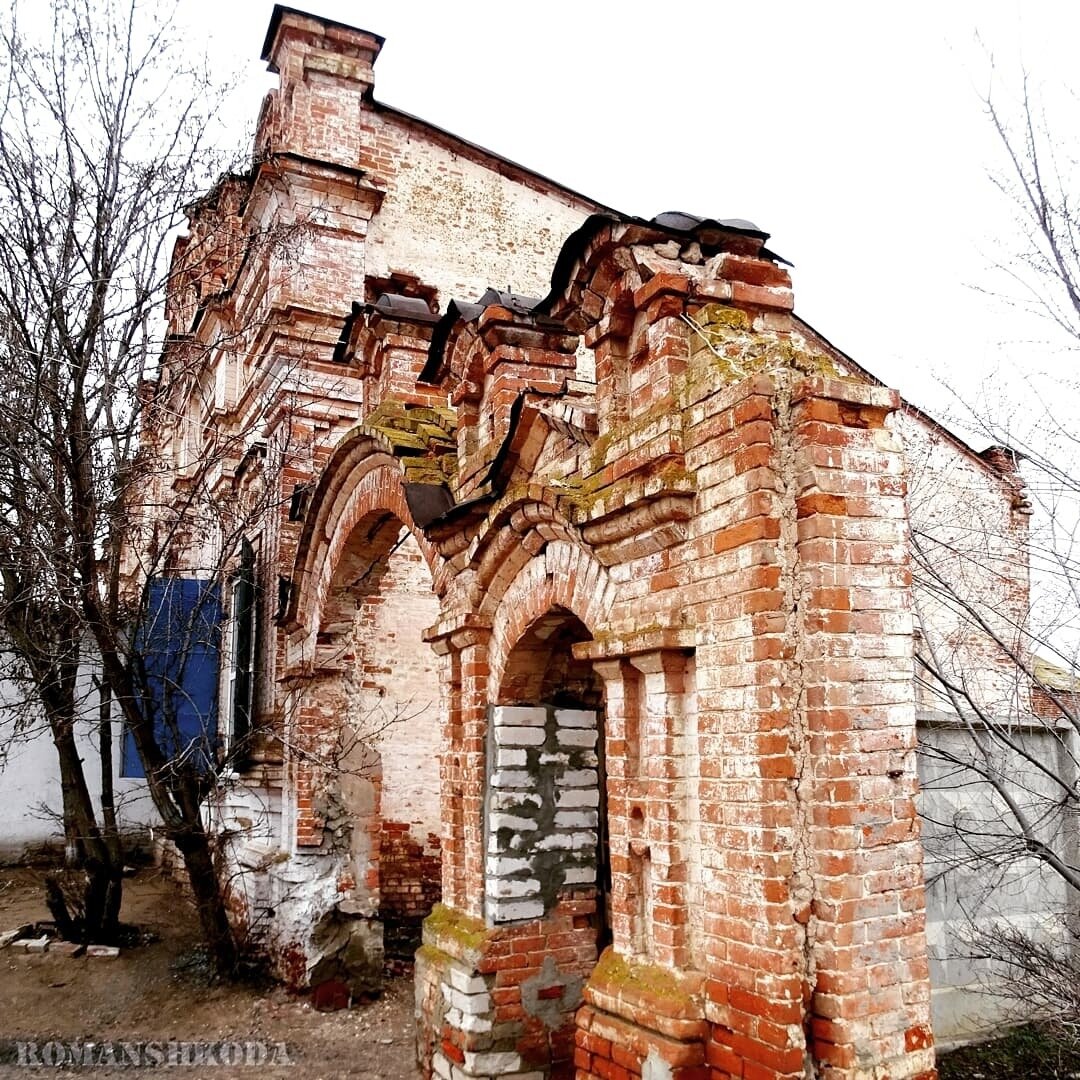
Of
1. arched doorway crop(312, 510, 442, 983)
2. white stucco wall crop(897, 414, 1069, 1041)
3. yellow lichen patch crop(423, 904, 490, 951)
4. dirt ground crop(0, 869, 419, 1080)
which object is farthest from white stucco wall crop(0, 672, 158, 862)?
white stucco wall crop(897, 414, 1069, 1041)

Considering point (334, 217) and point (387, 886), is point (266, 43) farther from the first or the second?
point (387, 886)

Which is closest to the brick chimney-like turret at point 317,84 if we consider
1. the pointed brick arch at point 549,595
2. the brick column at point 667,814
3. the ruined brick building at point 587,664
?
the ruined brick building at point 587,664

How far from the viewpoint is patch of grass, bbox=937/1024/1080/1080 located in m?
5.98

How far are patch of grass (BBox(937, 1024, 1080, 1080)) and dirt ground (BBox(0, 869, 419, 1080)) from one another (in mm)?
3394

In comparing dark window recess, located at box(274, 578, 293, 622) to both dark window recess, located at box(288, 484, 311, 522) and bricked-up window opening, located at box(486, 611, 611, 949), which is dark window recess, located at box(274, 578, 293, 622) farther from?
bricked-up window opening, located at box(486, 611, 611, 949)

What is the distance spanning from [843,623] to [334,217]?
8.30 meters

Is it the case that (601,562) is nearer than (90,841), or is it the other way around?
(601,562)

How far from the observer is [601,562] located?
4250mm

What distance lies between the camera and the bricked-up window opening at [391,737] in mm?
8242

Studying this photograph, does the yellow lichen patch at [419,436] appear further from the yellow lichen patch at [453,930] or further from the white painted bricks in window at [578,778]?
the yellow lichen patch at [453,930]

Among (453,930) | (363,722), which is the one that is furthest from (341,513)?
(453,930)

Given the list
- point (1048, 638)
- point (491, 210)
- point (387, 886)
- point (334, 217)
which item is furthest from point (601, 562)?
point (491, 210)

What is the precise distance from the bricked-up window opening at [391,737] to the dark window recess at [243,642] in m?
1.64

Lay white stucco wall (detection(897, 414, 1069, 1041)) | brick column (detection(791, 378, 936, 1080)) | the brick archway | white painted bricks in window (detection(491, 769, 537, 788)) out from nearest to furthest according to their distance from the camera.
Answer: brick column (detection(791, 378, 936, 1080)) < white painted bricks in window (detection(491, 769, 537, 788)) < white stucco wall (detection(897, 414, 1069, 1041)) < the brick archway
